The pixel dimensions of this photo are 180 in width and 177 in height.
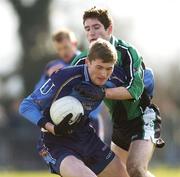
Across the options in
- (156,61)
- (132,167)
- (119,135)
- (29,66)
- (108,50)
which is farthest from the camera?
(156,61)

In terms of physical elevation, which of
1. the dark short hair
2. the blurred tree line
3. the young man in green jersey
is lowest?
the blurred tree line

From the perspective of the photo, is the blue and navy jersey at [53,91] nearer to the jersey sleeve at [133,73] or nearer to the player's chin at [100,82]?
the player's chin at [100,82]

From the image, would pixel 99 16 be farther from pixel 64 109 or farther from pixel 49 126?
pixel 49 126

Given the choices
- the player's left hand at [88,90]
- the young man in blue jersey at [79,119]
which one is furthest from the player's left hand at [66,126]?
the player's left hand at [88,90]

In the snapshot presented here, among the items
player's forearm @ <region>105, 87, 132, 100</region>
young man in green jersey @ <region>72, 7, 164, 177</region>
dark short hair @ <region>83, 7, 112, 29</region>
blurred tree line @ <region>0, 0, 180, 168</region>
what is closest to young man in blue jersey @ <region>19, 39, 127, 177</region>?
player's forearm @ <region>105, 87, 132, 100</region>

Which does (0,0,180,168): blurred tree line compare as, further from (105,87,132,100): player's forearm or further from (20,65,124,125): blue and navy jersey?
(20,65,124,125): blue and navy jersey

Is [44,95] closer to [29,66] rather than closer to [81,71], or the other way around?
[81,71]

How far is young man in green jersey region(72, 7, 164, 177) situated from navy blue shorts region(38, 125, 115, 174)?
40 cm

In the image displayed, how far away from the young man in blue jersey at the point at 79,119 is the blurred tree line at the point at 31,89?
13887mm

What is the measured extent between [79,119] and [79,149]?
1.39 ft

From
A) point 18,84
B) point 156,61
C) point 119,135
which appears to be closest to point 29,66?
point 18,84

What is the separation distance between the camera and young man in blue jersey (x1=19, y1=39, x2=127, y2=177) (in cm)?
925

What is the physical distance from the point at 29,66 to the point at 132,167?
27729 millimetres

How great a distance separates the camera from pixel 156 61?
46.8m
